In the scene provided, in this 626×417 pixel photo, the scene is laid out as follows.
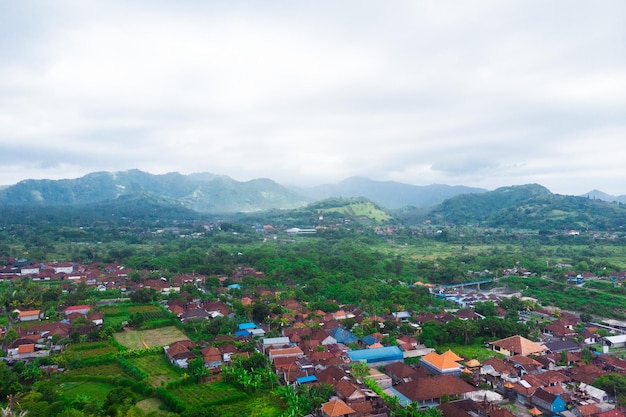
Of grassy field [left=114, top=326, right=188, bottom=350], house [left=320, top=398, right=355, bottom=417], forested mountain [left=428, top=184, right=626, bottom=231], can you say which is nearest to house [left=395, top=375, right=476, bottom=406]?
house [left=320, top=398, right=355, bottom=417]

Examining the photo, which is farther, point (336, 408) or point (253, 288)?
point (253, 288)

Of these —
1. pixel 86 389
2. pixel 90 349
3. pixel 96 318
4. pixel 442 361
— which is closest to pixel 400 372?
pixel 442 361

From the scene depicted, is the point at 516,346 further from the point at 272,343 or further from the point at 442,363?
the point at 272,343

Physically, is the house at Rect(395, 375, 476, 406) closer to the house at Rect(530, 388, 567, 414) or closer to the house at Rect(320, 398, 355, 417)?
the house at Rect(530, 388, 567, 414)

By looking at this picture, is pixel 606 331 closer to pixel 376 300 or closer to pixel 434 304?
pixel 434 304

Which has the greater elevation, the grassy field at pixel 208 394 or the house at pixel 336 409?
the house at pixel 336 409

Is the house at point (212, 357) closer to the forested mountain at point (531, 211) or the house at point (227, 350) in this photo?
the house at point (227, 350)

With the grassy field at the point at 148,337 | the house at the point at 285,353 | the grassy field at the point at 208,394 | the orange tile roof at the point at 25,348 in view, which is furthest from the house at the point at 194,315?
the grassy field at the point at 208,394
